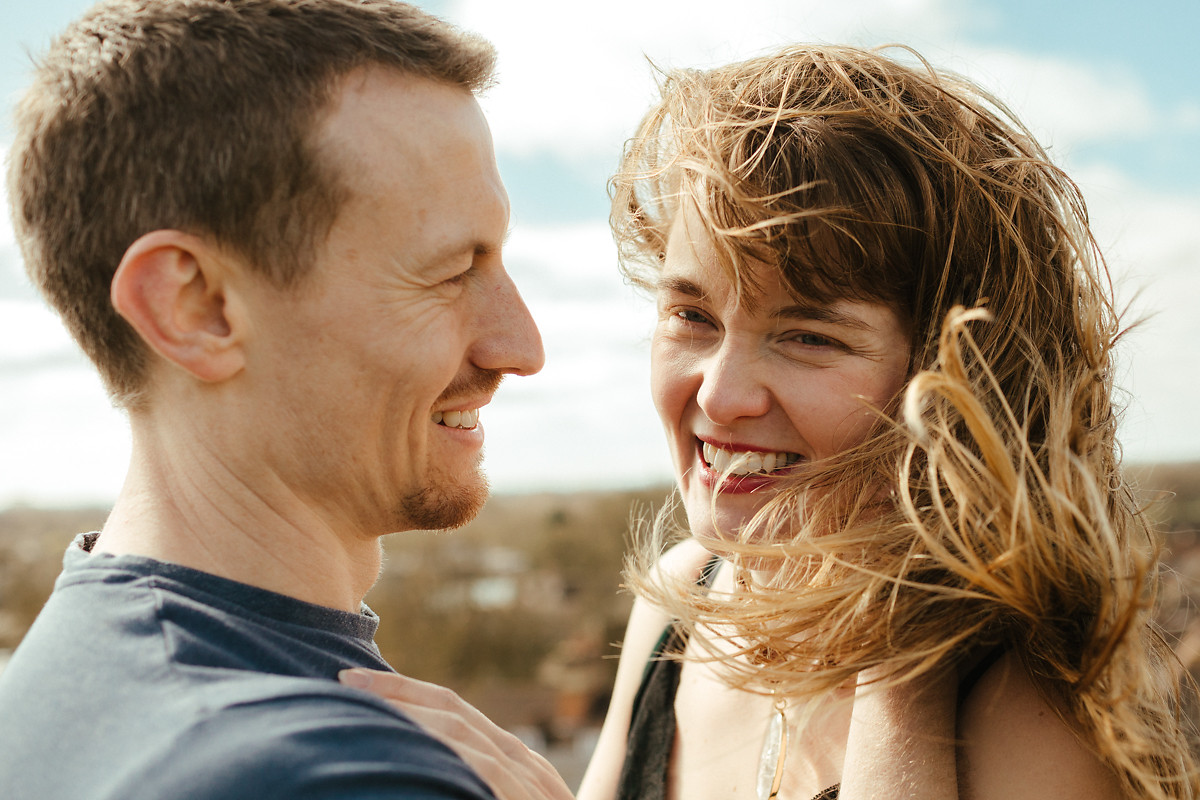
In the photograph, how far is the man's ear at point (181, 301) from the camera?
5.26 ft

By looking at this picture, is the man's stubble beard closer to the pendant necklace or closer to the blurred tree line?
the pendant necklace

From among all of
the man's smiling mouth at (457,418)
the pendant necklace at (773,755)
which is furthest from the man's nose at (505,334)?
the pendant necklace at (773,755)

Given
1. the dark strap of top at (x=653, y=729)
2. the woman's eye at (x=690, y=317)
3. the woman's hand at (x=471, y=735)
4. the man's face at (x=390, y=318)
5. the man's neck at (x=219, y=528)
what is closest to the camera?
the woman's hand at (x=471, y=735)

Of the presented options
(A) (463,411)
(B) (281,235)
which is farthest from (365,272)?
(A) (463,411)

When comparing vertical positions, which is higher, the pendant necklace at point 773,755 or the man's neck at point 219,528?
the man's neck at point 219,528

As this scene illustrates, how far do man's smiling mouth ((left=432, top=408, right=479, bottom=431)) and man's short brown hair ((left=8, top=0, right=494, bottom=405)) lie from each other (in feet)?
1.42

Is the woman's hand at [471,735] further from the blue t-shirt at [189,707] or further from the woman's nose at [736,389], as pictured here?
the woman's nose at [736,389]

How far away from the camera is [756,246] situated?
1.95 m

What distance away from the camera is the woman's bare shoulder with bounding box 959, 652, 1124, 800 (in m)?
1.65

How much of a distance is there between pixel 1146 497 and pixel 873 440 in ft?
2.26

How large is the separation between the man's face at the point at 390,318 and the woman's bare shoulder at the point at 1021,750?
1.14m

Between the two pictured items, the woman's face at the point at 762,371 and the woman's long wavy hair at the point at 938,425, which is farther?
the woman's face at the point at 762,371

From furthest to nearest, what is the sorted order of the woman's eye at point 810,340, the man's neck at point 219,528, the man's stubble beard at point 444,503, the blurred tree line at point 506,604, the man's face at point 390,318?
the blurred tree line at point 506,604
the woman's eye at point 810,340
the man's stubble beard at point 444,503
the man's face at point 390,318
the man's neck at point 219,528

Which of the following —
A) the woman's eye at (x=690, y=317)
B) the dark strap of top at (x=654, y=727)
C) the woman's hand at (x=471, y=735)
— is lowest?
the dark strap of top at (x=654, y=727)
